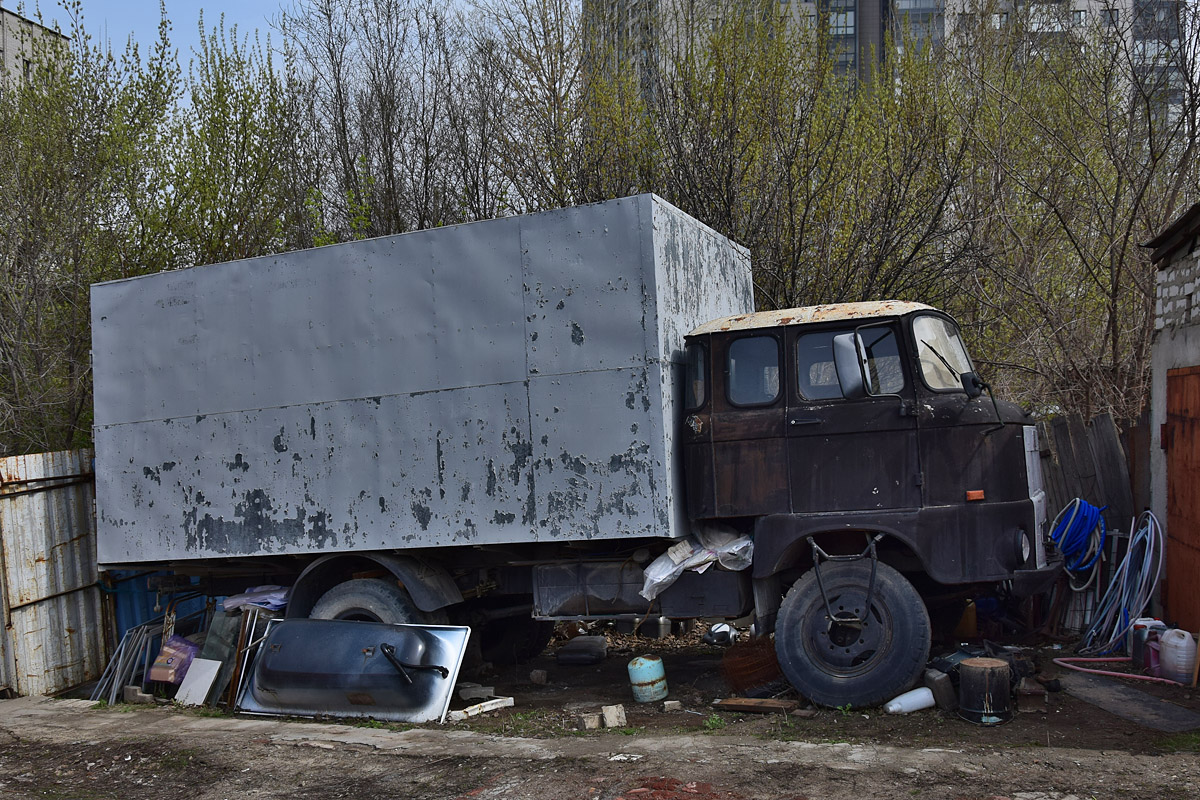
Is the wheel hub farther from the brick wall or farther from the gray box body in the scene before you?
the brick wall

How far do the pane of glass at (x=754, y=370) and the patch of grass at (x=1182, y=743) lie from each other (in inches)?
116

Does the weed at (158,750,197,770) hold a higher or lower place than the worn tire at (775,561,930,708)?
lower

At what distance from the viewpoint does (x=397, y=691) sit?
6.55 metres

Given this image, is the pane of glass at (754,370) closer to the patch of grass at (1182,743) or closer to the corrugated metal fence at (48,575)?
the patch of grass at (1182,743)

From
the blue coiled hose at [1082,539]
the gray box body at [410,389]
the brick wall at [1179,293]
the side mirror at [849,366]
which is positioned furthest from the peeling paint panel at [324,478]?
the brick wall at [1179,293]

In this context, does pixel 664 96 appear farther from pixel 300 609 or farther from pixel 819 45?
pixel 300 609

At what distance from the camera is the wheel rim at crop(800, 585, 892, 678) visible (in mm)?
5984

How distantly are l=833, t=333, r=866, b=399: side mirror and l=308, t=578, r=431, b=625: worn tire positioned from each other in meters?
3.50

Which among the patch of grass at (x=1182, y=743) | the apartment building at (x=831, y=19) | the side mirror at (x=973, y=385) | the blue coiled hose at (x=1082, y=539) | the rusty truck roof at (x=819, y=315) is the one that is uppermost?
the apartment building at (x=831, y=19)

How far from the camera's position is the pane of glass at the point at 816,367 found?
6324mm

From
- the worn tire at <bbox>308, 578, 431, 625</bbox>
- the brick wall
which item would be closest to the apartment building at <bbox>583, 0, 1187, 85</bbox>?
the brick wall

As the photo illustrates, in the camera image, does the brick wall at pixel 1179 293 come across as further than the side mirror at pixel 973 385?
Yes

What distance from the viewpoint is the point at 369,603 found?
7164 millimetres

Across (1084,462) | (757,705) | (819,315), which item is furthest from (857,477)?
(1084,462)
